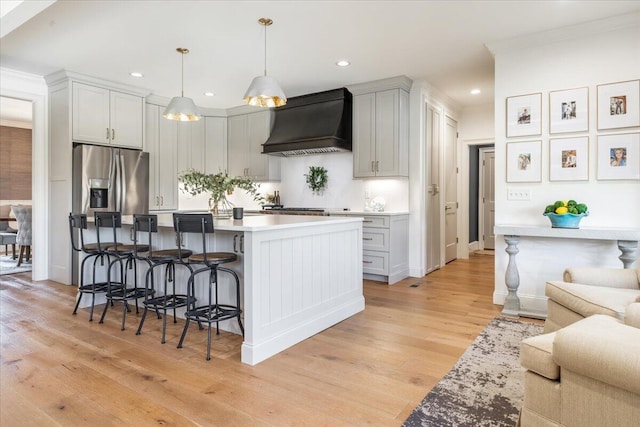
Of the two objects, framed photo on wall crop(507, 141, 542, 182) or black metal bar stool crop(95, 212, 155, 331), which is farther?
framed photo on wall crop(507, 141, 542, 182)

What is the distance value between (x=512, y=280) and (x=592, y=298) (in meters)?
1.44

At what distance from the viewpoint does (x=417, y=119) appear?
210 inches

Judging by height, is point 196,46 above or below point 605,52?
above

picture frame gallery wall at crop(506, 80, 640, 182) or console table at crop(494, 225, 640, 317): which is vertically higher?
picture frame gallery wall at crop(506, 80, 640, 182)

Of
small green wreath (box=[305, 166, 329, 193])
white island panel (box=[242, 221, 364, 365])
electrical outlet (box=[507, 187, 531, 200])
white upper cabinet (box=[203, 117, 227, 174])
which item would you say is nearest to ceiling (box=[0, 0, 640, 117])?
small green wreath (box=[305, 166, 329, 193])

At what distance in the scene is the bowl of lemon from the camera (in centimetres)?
333

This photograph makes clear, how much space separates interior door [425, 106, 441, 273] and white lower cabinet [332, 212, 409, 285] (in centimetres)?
59

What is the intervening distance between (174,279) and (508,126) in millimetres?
3515

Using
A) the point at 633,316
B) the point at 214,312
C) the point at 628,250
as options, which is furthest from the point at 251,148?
the point at 633,316

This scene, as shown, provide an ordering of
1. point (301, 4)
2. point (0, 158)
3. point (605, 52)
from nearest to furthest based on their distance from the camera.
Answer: point (301, 4)
point (605, 52)
point (0, 158)

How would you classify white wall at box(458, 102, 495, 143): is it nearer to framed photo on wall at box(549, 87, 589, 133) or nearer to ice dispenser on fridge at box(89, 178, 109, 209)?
framed photo on wall at box(549, 87, 589, 133)

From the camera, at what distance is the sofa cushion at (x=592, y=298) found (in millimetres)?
2104

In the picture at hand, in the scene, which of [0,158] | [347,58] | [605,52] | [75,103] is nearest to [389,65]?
[347,58]

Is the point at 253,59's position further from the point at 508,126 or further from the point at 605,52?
the point at 605,52
